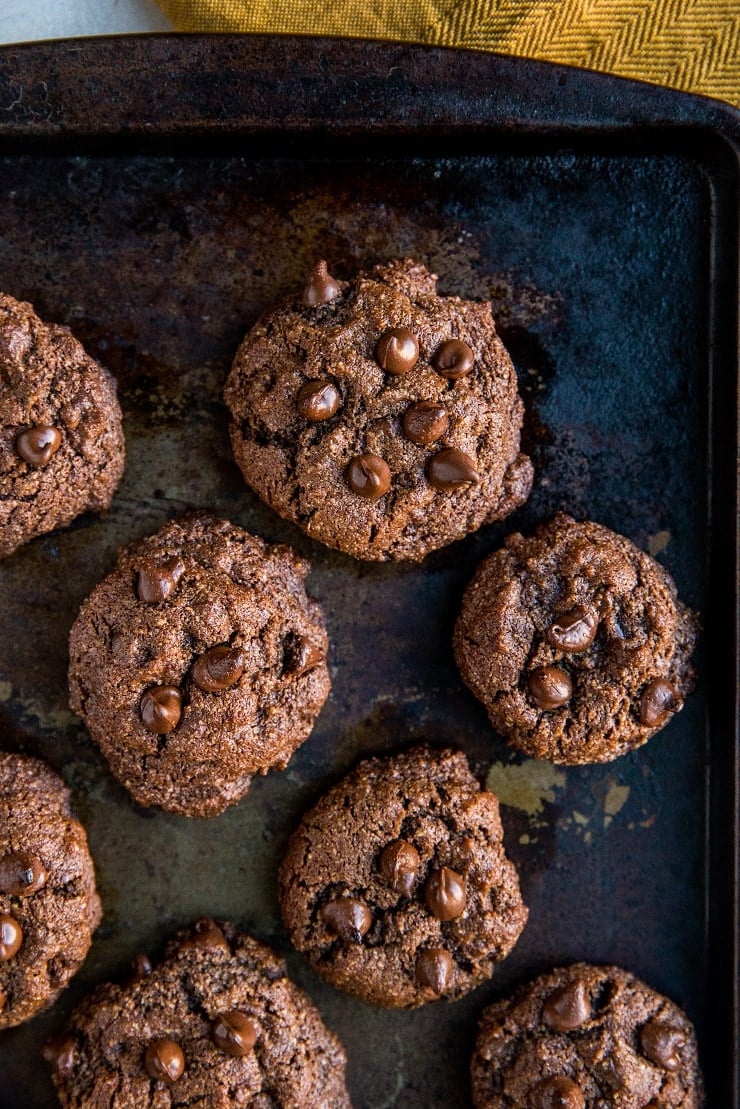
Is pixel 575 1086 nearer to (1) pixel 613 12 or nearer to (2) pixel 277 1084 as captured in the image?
(2) pixel 277 1084

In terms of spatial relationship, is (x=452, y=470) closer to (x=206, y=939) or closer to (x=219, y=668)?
(x=219, y=668)

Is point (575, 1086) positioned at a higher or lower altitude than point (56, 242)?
lower

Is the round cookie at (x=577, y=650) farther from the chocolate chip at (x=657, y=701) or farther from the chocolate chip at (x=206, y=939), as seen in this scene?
the chocolate chip at (x=206, y=939)

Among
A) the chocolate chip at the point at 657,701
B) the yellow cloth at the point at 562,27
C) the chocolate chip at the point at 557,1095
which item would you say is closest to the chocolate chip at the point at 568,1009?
the chocolate chip at the point at 557,1095

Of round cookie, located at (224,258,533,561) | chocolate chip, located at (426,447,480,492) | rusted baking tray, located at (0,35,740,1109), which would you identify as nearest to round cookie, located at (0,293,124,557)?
rusted baking tray, located at (0,35,740,1109)

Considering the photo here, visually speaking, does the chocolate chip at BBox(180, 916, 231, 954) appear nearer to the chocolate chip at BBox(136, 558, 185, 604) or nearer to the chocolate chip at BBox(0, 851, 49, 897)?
the chocolate chip at BBox(0, 851, 49, 897)

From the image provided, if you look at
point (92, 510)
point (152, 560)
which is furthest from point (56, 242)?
point (152, 560)
